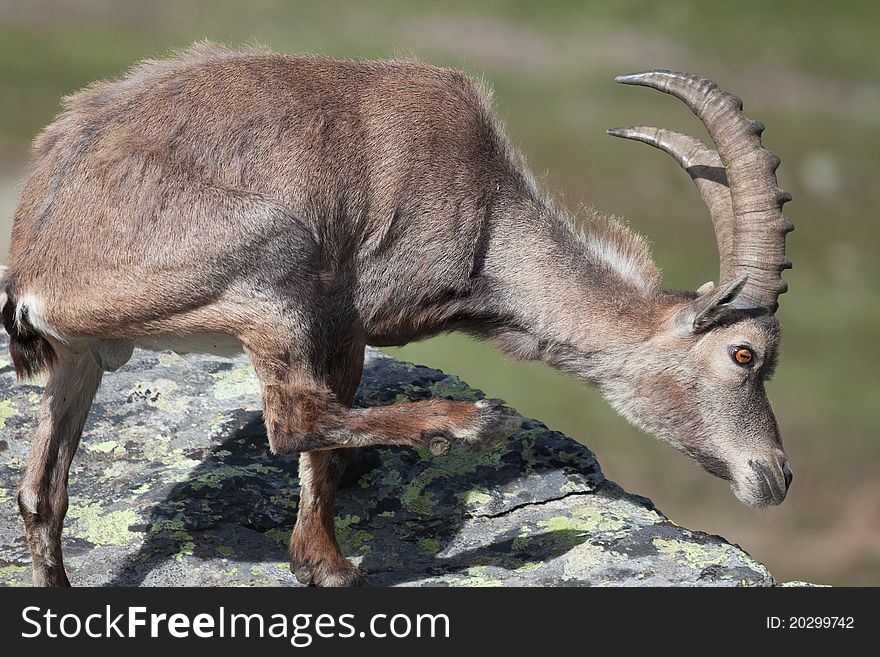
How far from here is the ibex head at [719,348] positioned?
805 cm

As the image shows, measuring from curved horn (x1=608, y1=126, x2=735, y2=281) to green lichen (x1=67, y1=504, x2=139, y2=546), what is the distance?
4299 mm

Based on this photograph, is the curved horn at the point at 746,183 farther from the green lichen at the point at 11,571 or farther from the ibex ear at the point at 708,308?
the green lichen at the point at 11,571

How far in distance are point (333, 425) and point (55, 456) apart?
1.94 meters

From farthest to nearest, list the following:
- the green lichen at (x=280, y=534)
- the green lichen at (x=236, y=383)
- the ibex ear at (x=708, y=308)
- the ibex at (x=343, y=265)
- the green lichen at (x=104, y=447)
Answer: the green lichen at (x=236, y=383) < the green lichen at (x=104, y=447) < the green lichen at (x=280, y=534) < the ibex ear at (x=708, y=308) < the ibex at (x=343, y=265)

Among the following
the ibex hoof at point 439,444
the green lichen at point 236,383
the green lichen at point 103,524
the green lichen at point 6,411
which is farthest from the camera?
the green lichen at point 236,383

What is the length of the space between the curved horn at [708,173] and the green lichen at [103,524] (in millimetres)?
4299

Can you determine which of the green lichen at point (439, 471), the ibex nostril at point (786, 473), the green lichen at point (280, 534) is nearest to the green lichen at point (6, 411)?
the green lichen at point (280, 534)

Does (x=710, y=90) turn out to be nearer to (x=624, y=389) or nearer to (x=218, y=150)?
(x=624, y=389)

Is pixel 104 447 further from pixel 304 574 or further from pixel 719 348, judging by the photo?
pixel 719 348

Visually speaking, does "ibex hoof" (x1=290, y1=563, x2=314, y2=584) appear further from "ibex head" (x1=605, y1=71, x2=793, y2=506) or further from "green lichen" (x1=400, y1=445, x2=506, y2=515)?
"ibex head" (x1=605, y1=71, x2=793, y2=506)

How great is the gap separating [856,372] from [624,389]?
1577cm

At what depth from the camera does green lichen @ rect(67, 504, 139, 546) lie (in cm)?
783

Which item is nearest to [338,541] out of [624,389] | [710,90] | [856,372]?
[624,389]
